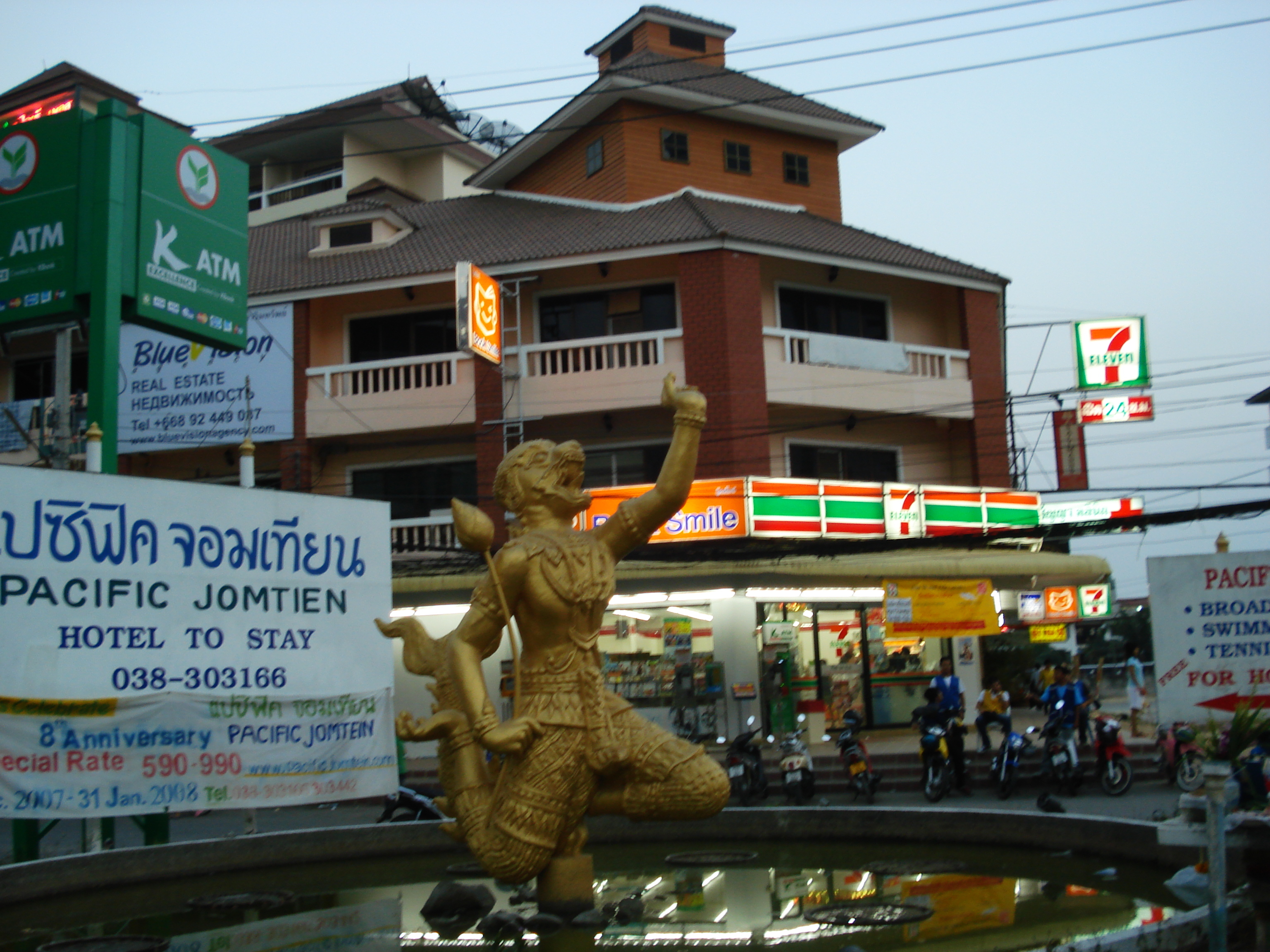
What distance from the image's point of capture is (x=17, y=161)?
34.5ft

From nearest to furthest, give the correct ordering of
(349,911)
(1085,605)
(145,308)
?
(349,911) → (145,308) → (1085,605)

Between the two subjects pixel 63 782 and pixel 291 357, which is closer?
pixel 63 782

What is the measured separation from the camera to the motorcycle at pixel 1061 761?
13.2 metres

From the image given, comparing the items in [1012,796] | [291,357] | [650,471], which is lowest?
[1012,796]

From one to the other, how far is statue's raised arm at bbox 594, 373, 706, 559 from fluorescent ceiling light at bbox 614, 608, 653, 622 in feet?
44.6

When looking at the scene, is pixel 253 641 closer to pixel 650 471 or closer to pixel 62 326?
pixel 62 326

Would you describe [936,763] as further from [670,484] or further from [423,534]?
[423,534]

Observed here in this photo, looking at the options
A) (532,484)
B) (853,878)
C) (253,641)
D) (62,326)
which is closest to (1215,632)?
(853,878)

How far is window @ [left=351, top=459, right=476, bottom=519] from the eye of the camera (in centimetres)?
2191

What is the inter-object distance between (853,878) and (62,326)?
385 inches

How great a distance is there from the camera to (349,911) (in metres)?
6.78

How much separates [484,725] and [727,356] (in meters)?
14.6

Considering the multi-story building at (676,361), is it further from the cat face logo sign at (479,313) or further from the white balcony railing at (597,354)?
the cat face logo sign at (479,313)

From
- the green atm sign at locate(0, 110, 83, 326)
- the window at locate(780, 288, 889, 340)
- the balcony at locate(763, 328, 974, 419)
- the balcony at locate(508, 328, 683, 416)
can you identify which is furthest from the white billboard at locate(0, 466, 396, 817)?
the window at locate(780, 288, 889, 340)
